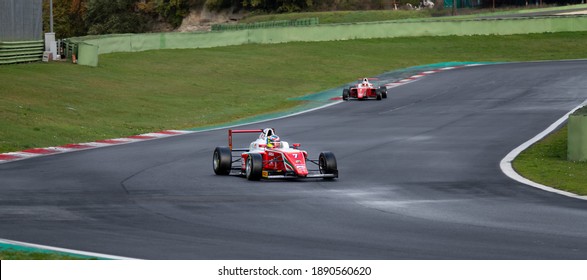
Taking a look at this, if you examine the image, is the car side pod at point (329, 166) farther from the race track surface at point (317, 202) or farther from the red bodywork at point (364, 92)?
the red bodywork at point (364, 92)

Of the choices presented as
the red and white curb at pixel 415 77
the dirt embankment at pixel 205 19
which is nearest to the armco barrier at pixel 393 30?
the red and white curb at pixel 415 77

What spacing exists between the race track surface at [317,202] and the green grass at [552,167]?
1.99 feet

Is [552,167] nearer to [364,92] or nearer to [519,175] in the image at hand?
[519,175]

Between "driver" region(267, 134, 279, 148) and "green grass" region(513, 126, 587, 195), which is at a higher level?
"driver" region(267, 134, 279, 148)

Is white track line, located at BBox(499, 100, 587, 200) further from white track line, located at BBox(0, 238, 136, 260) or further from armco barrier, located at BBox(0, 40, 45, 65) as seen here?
armco barrier, located at BBox(0, 40, 45, 65)

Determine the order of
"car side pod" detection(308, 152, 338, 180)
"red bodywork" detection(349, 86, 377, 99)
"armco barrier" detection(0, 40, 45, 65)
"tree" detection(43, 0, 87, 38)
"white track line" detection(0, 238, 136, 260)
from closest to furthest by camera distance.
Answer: "white track line" detection(0, 238, 136, 260) → "car side pod" detection(308, 152, 338, 180) → "red bodywork" detection(349, 86, 377, 99) → "armco barrier" detection(0, 40, 45, 65) → "tree" detection(43, 0, 87, 38)

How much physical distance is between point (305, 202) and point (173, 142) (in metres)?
11.9

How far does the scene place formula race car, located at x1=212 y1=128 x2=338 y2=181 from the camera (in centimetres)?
1988

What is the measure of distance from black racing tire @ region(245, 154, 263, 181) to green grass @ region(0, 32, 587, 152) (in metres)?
9.24

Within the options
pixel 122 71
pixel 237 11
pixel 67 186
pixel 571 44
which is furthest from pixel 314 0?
pixel 67 186

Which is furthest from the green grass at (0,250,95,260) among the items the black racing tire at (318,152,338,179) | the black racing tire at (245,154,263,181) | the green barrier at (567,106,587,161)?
the green barrier at (567,106,587,161)

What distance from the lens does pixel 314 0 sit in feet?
392

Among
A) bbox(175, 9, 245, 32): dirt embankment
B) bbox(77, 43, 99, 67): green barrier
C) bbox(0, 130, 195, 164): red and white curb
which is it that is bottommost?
bbox(0, 130, 195, 164): red and white curb

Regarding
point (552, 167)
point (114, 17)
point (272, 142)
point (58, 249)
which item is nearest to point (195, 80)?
point (272, 142)
